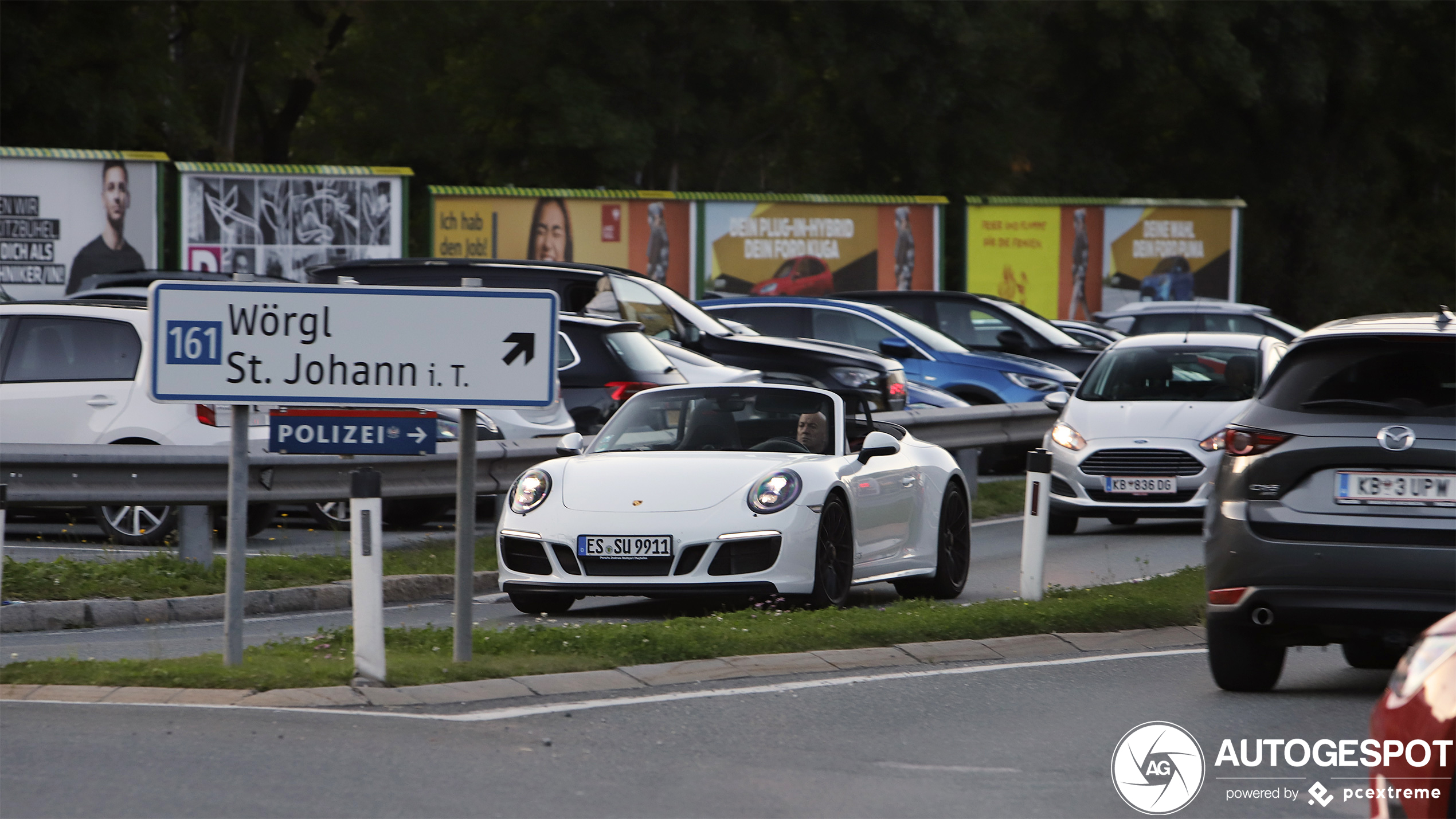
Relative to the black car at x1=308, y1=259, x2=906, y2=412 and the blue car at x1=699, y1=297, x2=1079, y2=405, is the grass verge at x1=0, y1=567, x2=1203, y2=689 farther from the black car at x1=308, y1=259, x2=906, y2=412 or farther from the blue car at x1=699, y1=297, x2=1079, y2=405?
the blue car at x1=699, y1=297, x2=1079, y2=405

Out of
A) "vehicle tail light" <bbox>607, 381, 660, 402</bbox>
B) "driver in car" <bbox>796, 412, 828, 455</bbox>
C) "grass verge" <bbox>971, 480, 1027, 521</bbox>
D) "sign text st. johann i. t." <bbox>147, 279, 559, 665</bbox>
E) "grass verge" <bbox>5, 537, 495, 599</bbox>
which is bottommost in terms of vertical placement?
"grass verge" <bbox>971, 480, 1027, 521</bbox>

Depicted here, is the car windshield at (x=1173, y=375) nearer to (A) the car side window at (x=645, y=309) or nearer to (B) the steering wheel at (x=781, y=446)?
(A) the car side window at (x=645, y=309)

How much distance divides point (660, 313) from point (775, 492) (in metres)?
8.79

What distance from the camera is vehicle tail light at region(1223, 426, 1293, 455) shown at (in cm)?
794

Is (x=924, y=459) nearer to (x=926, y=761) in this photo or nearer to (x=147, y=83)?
(x=926, y=761)

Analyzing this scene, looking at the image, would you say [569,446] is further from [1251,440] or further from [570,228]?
[570,228]

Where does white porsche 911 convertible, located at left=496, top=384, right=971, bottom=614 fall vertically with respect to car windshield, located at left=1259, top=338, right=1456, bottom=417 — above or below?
below

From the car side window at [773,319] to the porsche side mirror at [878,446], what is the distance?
36.7 feet

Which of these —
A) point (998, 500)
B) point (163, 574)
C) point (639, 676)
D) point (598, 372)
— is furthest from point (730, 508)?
point (998, 500)

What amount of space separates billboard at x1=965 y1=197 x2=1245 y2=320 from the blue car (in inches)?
565

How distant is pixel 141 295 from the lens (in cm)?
1881

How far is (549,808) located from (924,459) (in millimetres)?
6597

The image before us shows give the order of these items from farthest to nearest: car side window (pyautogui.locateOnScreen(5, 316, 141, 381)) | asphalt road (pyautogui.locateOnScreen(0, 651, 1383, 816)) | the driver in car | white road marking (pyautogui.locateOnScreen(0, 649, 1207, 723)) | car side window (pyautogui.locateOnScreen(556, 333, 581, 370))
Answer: car side window (pyautogui.locateOnScreen(556, 333, 581, 370)), car side window (pyautogui.locateOnScreen(5, 316, 141, 381)), the driver in car, white road marking (pyautogui.locateOnScreen(0, 649, 1207, 723)), asphalt road (pyautogui.locateOnScreen(0, 651, 1383, 816))

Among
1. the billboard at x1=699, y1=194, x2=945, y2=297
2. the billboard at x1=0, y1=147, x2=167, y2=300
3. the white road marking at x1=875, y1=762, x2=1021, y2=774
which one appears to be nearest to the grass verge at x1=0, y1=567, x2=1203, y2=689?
the white road marking at x1=875, y1=762, x2=1021, y2=774
